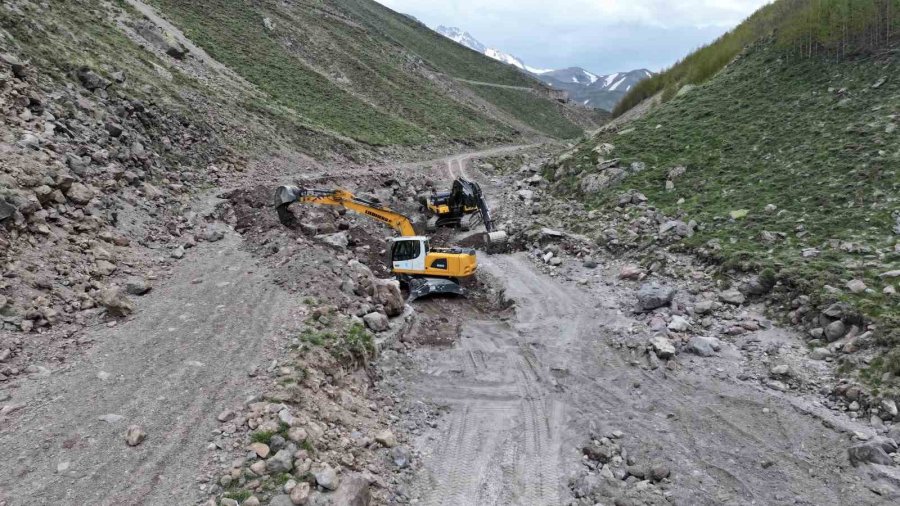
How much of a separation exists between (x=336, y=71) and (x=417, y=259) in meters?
41.5

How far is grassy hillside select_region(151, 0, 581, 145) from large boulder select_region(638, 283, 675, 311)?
27.7 meters

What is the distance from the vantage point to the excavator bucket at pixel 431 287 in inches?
625

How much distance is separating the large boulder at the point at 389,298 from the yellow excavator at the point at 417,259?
5.62 feet

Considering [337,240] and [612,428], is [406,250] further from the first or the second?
[612,428]

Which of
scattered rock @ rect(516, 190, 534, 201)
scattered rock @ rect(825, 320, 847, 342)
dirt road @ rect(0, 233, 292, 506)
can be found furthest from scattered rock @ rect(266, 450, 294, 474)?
scattered rock @ rect(516, 190, 534, 201)

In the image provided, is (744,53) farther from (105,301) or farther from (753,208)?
(105,301)

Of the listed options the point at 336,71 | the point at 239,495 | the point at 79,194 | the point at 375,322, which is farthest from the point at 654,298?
the point at 336,71

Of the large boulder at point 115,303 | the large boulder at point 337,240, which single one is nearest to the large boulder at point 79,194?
the large boulder at point 115,303

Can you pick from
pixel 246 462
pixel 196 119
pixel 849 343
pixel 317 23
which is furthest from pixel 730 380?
pixel 317 23

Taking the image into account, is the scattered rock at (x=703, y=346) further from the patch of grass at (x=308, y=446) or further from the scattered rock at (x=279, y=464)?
the scattered rock at (x=279, y=464)

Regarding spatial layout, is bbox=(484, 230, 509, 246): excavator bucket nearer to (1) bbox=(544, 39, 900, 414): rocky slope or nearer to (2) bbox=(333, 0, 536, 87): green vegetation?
(1) bbox=(544, 39, 900, 414): rocky slope

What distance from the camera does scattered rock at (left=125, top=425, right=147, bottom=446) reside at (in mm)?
7227

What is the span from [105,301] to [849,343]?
15.6m

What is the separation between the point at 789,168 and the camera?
18531 mm
